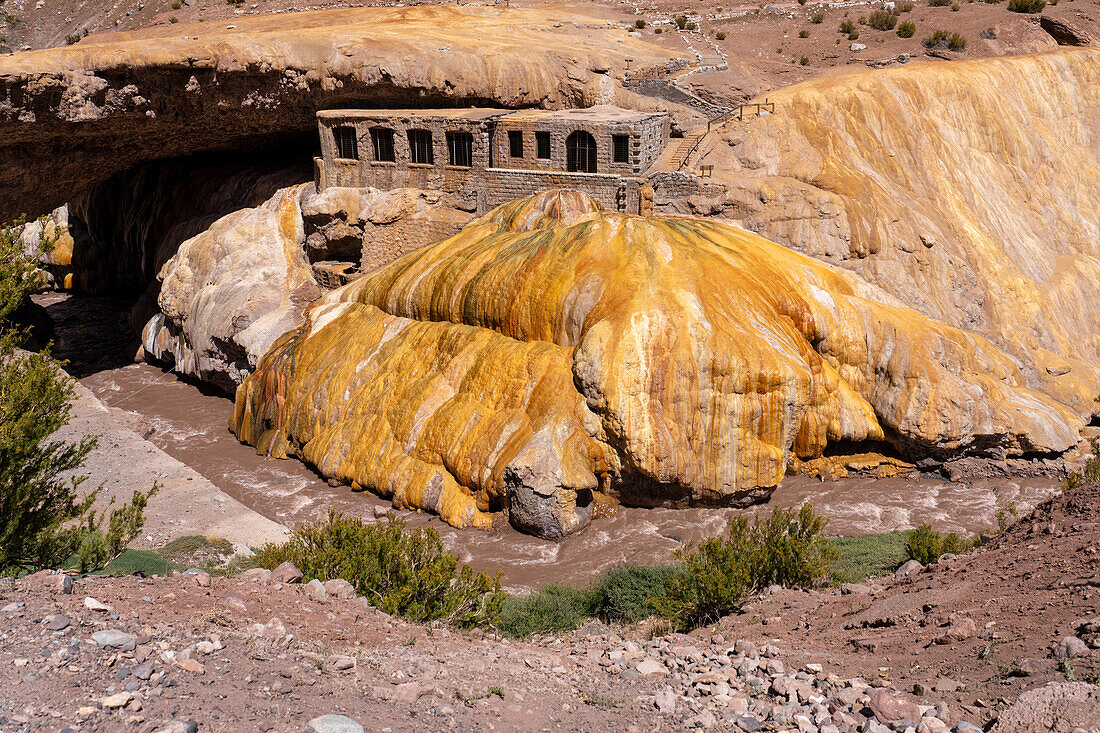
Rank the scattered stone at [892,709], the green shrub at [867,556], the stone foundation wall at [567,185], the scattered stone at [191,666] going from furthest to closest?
the stone foundation wall at [567,185]
the green shrub at [867,556]
the scattered stone at [892,709]
the scattered stone at [191,666]

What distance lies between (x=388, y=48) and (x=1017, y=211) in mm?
26616

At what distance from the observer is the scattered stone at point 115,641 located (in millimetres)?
9172

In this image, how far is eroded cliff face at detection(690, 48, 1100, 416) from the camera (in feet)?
96.2

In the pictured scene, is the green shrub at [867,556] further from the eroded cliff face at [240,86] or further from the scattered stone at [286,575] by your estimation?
the eroded cliff face at [240,86]

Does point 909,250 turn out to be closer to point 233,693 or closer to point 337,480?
point 337,480

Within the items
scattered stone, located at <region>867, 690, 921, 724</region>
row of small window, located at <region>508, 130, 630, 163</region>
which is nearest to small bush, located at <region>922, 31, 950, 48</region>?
row of small window, located at <region>508, 130, 630, 163</region>

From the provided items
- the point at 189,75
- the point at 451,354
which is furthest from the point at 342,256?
the point at 451,354

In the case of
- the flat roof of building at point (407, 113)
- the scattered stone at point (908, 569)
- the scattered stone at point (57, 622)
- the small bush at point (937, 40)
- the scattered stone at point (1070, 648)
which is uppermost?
the small bush at point (937, 40)

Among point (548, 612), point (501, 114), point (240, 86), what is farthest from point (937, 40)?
point (548, 612)

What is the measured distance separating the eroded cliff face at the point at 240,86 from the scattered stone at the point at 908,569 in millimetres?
24352

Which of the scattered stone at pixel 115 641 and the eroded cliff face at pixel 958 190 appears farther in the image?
the eroded cliff face at pixel 958 190

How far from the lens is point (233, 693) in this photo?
8.91 m

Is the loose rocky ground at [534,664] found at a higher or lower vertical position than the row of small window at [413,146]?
lower

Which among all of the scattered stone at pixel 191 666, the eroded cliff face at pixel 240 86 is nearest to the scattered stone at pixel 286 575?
the scattered stone at pixel 191 666
